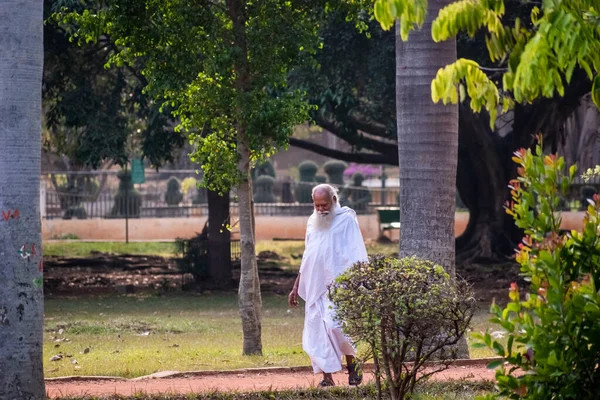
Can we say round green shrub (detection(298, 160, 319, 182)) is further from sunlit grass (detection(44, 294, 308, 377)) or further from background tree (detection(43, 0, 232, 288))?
sunlit grass (detection(44, 294, 308, 377))

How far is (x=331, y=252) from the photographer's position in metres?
Result: 9.07

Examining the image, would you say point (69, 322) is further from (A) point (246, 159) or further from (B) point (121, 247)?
(B) point (121, 247)

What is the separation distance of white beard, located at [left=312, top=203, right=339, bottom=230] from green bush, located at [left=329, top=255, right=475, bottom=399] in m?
2.38

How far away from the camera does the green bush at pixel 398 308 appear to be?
6.35 m

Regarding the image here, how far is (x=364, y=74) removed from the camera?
22.0 metres

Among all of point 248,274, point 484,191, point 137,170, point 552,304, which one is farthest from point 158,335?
point 137,170

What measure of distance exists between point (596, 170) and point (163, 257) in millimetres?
21934

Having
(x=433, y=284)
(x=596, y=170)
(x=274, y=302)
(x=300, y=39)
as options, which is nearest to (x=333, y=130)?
(x=274, y=302)

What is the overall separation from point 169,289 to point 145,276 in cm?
268

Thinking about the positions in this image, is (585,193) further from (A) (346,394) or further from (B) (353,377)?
(A) (346,394)

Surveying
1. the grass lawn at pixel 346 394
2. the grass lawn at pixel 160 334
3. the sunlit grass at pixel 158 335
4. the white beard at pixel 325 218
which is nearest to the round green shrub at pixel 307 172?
the grass lawn at pixel 160 334

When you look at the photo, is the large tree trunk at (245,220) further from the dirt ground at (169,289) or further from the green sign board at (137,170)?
the green sign board at (137,170)

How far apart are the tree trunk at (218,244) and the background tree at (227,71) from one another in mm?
10784

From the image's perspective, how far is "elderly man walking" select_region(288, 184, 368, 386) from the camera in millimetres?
Answer: 8930
